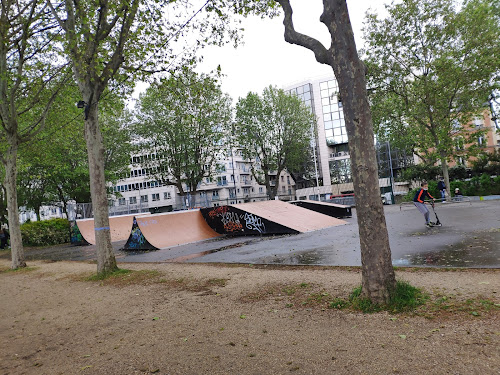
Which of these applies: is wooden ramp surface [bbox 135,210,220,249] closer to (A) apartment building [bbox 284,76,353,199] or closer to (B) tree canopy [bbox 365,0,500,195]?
(B) tree canopy [bbox 365,0,500,195]

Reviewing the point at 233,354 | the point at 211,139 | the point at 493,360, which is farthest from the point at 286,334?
the point at 211,139

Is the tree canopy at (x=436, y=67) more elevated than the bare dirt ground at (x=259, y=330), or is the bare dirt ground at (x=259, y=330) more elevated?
the tree canopy at (x=436, y=67)

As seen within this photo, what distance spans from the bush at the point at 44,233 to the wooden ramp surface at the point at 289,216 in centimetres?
1529

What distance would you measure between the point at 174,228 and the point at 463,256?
41.6ft

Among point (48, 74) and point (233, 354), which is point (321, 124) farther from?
point (233, 354)

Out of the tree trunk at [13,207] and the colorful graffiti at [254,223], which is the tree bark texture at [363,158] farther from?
the tree trunk at [13,207]

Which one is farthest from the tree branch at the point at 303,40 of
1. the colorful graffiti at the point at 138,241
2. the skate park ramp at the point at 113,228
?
the skate park ramp at the point at 113,228

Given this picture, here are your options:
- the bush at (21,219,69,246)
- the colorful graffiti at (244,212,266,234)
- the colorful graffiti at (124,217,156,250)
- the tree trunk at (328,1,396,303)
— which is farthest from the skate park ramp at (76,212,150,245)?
the tree trunk at (328,1,396,303)

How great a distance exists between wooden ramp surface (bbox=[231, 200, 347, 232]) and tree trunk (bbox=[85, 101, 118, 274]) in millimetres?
8000

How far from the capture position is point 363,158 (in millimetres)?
4379

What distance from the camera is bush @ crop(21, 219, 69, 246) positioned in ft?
82.2

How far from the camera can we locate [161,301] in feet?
20.5

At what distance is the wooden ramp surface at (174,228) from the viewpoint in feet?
52.4

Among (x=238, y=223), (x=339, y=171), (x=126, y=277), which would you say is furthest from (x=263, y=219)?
(x=339, y=171)
